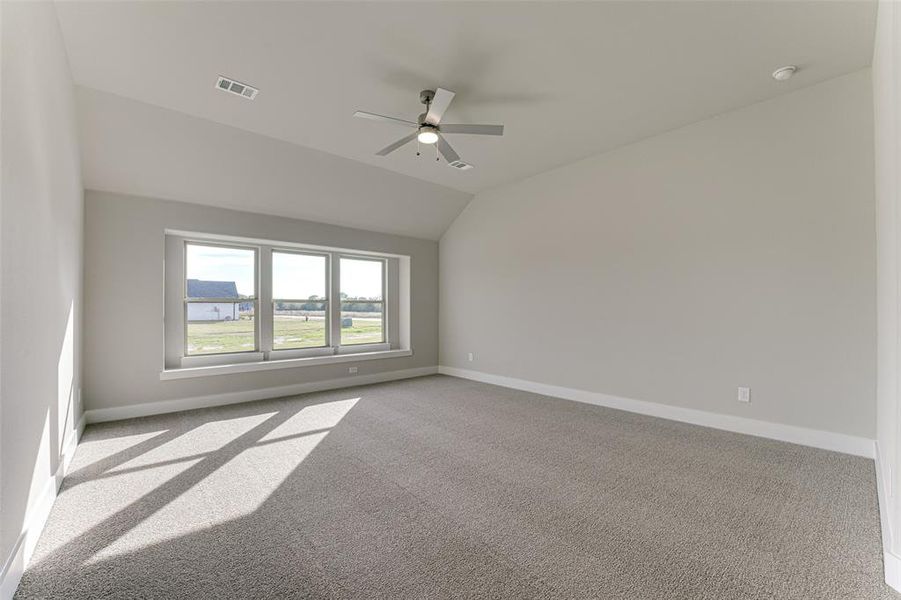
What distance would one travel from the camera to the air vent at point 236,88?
313 cm

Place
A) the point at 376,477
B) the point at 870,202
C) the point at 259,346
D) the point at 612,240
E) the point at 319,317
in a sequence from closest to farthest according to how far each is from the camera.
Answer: the point at 376,477, the point at 870,202, the point at 612,240, the point at 259,346, the point at 319,317

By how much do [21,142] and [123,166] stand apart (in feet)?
8.65

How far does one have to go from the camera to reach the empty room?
1.86m

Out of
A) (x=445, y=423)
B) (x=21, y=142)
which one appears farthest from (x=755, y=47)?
(x=21, y=142)

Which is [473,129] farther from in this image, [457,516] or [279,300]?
[279,300]

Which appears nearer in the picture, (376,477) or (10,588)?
(10,588)

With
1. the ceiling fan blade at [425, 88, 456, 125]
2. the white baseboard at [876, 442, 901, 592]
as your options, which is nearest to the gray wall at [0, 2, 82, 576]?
the ceiling fan blade at [425, 88, 456, 125]

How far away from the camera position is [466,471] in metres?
2.88

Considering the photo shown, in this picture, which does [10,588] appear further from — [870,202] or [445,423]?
[870,202]

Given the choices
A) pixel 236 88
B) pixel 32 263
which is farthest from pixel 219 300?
pixel 32 263

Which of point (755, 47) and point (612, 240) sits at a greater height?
point (755, 47)

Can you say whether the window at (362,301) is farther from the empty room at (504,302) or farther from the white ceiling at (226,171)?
the white ceiling at (226,171)

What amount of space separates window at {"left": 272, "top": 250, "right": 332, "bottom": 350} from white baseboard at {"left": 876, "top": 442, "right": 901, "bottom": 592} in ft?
19.7

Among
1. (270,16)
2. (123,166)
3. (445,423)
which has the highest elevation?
(270,16)
